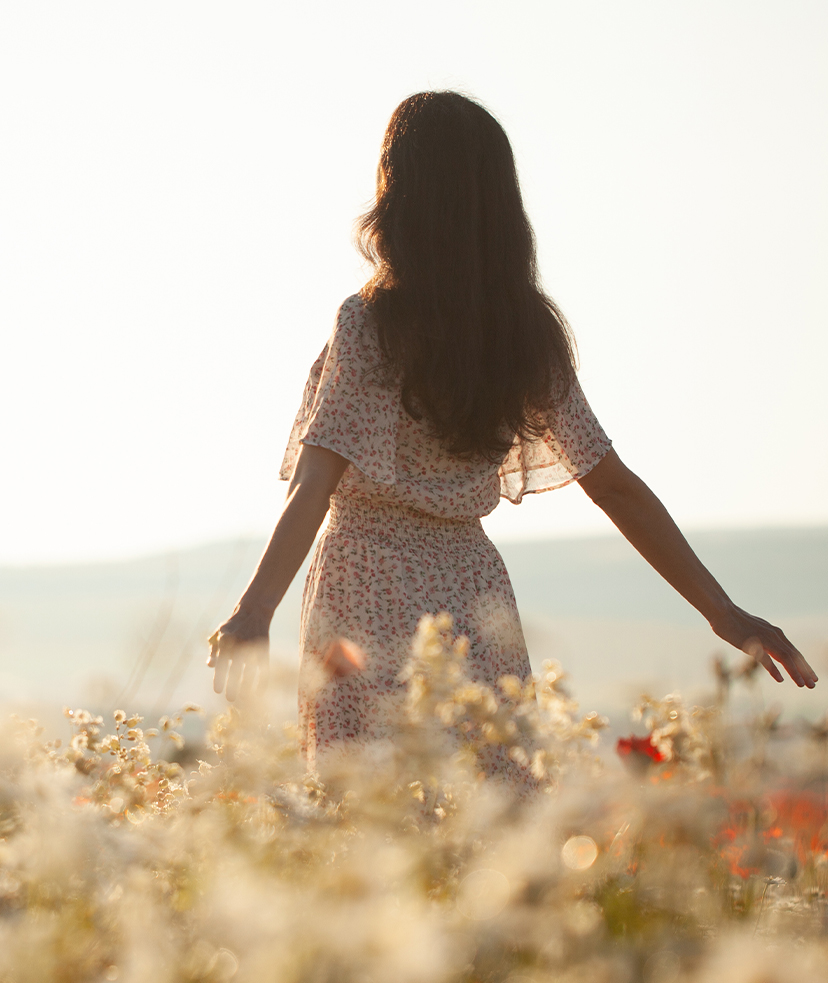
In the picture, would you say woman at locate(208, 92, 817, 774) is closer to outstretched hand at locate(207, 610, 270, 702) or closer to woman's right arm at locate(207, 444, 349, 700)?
woman's right arm at locate(207, 444, 349, 700)

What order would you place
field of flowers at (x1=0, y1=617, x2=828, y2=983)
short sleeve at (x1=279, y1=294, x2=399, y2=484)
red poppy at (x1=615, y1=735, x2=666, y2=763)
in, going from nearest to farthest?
1. field of flowers at (x1=0, y1=617, x2=828, y2=983)
2. short sleeve at (x1=279, y1=294, x2=399, y2=484)
3. red poppy at (x1=615, y1=735, x2=666, y2=763)

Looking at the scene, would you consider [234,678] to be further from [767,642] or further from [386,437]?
[767,642]

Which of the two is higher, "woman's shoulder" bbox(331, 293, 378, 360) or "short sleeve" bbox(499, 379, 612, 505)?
"woman's shoulder" bbox(331, 293, 378, 360)

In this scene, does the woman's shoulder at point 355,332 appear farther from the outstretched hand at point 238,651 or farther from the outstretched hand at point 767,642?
the outstretched hand at point 767,642

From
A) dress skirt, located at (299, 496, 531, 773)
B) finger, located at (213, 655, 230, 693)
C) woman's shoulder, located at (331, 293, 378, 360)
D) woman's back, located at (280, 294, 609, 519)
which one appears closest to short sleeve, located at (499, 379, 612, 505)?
woman's back, located at (280, 294, 609, 519)

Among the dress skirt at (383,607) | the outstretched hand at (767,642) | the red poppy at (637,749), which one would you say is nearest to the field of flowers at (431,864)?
the dress skirt at (383,607)

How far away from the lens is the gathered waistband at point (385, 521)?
2.10m

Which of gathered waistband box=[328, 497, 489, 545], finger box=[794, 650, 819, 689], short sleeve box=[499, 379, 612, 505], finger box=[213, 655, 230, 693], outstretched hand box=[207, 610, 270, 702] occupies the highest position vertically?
short sleeve box=[499, 379, 612, 505]

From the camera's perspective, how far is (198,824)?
106cm

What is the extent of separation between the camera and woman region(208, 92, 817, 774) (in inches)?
78.2

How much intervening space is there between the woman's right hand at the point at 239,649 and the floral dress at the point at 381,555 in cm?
27

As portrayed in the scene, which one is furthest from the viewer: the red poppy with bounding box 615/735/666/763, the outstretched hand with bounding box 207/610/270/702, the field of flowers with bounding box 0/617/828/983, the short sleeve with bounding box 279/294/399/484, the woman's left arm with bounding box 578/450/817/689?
the red poppy with bounding box 615/735/666/763

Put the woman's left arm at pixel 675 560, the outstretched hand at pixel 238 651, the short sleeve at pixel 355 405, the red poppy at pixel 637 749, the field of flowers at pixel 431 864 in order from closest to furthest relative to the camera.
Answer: the field of flowers at pixel 431 864 < the outstretched hand at pixel 238 651 < the short sleeve at pixel 355 405 < the woman's left arm at pixel 675 560 < the red poppy at pixel 637 749

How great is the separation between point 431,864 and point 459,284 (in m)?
1.36
